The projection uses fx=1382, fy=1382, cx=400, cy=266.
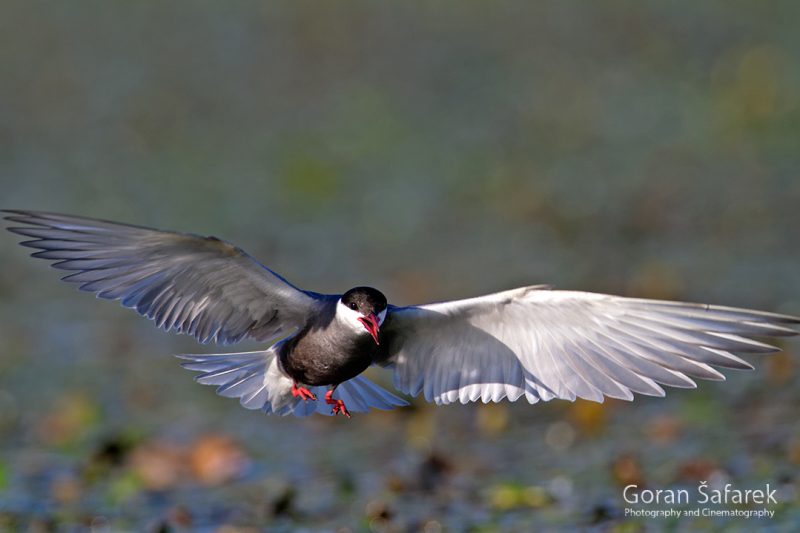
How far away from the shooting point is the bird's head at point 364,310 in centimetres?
568

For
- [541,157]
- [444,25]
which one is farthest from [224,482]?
[444,25]

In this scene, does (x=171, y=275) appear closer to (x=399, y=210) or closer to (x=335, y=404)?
(x=335, y=404)

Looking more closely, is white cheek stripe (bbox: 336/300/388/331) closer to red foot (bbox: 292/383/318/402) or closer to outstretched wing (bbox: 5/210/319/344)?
outstretched wing (bbox: 5/210/319/344)

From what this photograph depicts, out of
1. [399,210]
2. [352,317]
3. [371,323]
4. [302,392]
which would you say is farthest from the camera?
[399,210]

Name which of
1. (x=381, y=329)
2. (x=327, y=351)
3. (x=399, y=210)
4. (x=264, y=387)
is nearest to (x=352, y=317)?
(x=327, y=351)

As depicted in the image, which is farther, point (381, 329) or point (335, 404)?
point (335, 404)

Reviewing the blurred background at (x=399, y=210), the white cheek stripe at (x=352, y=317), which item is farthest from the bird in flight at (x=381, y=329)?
the blurred background at (x=399, y=210)

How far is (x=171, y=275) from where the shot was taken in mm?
5820

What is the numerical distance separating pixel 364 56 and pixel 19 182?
14.1 feet

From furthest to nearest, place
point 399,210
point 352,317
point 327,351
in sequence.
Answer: point 399,210
point 327,351
point 352,317

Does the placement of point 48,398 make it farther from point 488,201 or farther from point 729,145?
point 729,145

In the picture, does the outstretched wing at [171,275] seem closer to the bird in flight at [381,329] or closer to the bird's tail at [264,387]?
the bird in flight at [381,329]

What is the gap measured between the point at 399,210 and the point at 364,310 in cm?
651

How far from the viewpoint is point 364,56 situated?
1523cm
